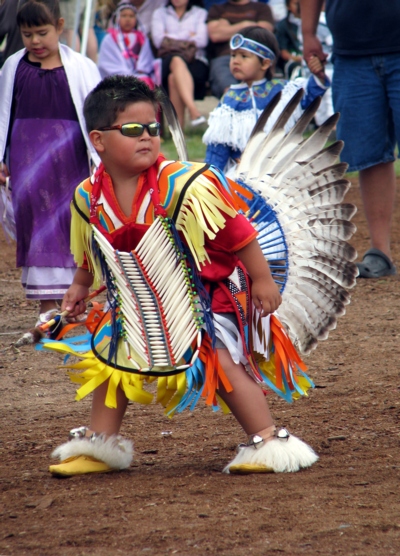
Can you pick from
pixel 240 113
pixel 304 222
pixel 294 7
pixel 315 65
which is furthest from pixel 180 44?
pixel 304 222

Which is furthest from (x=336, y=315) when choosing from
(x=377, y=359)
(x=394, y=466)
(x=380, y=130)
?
(x=380, y=130)

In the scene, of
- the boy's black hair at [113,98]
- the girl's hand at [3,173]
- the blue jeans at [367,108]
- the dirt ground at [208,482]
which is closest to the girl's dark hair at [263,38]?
the blue jeans at [367,108]

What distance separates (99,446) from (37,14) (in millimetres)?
2580

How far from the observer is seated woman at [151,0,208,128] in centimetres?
1033

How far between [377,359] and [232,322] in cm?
141

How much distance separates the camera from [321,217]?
9.87 ft

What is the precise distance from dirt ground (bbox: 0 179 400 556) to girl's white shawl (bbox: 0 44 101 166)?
125 cm

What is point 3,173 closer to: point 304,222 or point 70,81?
point 70,81

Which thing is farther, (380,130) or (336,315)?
(380,130)

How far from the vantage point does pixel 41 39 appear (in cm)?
461

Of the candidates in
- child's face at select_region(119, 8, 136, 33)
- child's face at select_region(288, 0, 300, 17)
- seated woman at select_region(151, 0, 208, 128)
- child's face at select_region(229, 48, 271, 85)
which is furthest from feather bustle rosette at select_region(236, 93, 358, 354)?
child's face at select_region(288, 0, 300, 17)

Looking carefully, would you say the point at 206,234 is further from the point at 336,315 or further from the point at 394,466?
the point at 394,466

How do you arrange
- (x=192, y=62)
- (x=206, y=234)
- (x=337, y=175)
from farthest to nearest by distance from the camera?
(x=192, y=62) → (x=337, y=175) → (x=206, y=234)

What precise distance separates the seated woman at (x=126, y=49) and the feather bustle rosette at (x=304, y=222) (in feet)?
24.7
